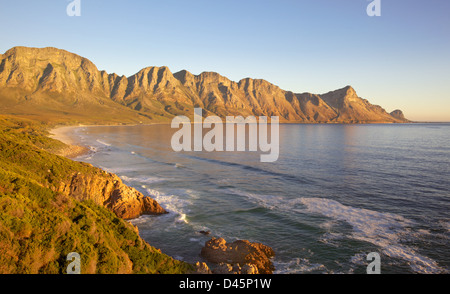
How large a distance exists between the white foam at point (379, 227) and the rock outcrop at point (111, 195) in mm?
20184

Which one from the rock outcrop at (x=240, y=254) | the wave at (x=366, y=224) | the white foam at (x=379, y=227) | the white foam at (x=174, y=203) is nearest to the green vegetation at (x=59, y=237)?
the rock outcrop at (x=240, y=254)

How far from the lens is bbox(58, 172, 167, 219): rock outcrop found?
25.6 meters

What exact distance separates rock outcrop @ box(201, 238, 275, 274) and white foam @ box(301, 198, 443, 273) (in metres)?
10.1

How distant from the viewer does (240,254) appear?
19.5 meters

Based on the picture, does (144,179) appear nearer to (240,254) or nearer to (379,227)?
(240,254)

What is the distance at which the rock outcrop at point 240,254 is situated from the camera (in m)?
18.8

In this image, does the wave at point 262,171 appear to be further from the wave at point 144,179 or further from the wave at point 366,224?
the wave at point 144,179

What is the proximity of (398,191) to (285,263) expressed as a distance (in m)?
29.5

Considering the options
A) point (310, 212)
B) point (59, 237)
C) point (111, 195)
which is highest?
point (59, 237)

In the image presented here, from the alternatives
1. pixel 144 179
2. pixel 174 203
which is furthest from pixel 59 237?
pixel 144 179

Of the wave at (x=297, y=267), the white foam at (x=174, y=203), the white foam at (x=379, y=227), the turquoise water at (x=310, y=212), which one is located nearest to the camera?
the wave at (x=297, y=267)

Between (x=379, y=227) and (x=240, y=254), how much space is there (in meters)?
16.2

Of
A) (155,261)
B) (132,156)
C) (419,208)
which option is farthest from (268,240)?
(132,156)
